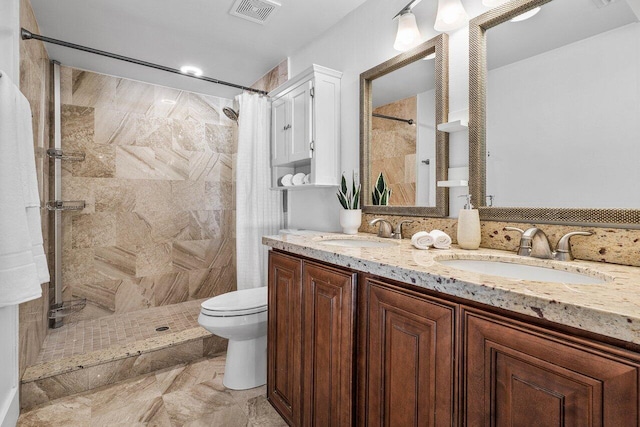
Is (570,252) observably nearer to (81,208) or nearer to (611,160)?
(611,160)

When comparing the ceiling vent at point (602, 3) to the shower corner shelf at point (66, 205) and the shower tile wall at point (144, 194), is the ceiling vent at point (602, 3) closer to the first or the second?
the shower tile wall at point (144, 194)

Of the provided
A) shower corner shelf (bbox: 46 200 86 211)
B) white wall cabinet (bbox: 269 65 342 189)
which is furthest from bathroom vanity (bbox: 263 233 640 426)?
shower corner shelf (bbox: 46 200 86 211)

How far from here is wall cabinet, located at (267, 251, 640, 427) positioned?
57 cm

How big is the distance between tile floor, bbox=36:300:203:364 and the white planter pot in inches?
61.3

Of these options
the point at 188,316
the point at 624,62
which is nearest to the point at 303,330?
the point at 624,62

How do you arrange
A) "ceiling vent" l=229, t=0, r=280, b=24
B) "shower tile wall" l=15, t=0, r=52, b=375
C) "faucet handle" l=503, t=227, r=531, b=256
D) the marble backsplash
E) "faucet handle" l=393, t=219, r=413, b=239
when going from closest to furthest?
the marble backsplash < "faucet handle" l=503, t=227, r=531, b=256 < "faucet handle" l=393, t=219, r=413, b=239 < "shower tile wall" l=15, t=0, r=52, b=375 < "ceiling vent" l=229, t=0, r=280, b=24

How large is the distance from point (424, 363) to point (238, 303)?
136cm

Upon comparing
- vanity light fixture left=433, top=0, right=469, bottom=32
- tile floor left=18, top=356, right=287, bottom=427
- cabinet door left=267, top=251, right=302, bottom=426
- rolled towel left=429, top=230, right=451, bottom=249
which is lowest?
tile floor left=18, top=356, right=287, bottom=427

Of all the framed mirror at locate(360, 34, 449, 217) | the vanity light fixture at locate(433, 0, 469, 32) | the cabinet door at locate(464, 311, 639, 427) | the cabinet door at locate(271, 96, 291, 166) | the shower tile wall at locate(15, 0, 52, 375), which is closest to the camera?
the cabinet door at locate(464, 311, 639, 427)

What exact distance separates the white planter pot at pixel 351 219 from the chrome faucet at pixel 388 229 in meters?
0.15

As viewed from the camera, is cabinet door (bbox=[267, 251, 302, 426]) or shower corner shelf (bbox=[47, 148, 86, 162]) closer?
cabinet door (bbox=[267, 251, 302, 426])

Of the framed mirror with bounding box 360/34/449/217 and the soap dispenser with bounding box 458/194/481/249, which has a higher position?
the framed mirror with bounding box 360/34/449/217

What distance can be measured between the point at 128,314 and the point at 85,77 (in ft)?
6.91

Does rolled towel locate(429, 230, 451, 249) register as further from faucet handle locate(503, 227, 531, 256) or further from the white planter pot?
the white planter pot
